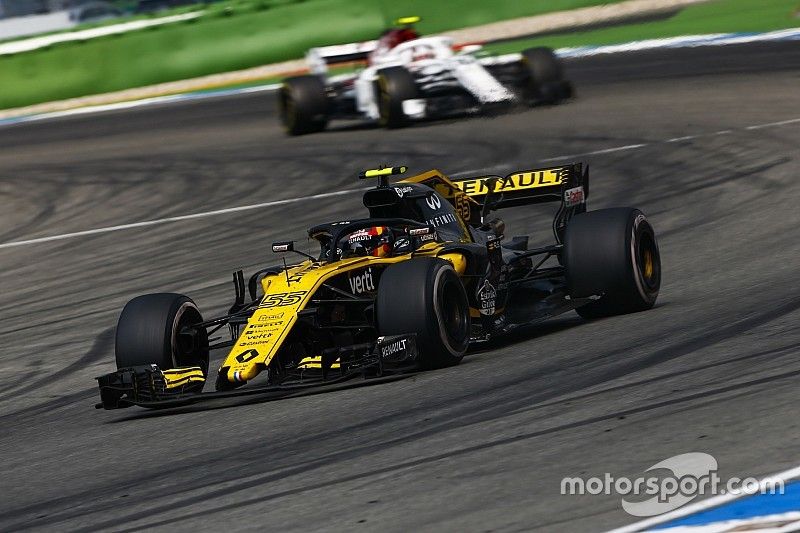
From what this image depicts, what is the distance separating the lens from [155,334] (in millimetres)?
8734

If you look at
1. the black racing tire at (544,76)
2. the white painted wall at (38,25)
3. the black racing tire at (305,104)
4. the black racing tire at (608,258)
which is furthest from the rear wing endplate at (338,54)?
the black racing tire at (608,258)

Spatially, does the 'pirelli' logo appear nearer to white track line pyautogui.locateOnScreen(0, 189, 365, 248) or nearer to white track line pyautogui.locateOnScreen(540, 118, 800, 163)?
white track line pyautogui.locateOnScreen(0, 189, 365, 248)

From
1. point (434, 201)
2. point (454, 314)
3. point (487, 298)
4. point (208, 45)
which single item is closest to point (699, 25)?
point (208, 45)

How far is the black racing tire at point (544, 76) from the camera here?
21641 mm

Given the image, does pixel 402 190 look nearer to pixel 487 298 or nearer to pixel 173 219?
pixel 487 298

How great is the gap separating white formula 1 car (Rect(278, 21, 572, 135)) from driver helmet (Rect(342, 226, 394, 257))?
12.3 m

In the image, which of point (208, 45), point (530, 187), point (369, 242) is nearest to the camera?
point (369, 242)

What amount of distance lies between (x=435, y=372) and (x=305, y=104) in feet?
47.5

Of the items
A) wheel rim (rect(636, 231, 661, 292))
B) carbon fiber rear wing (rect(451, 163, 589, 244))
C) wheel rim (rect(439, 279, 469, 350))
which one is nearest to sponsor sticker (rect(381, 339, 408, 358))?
wheel rim (rect(439, 279, 469, 350))

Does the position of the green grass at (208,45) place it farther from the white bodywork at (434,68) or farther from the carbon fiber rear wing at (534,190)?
the carbon fiber rear wing at (534,190)

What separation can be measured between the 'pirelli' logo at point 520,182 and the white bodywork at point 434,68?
34.8ft

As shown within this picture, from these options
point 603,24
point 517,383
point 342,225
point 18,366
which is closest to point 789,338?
point 517,383

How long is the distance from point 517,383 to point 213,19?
78.8ft

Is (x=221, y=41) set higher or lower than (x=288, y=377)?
higher
